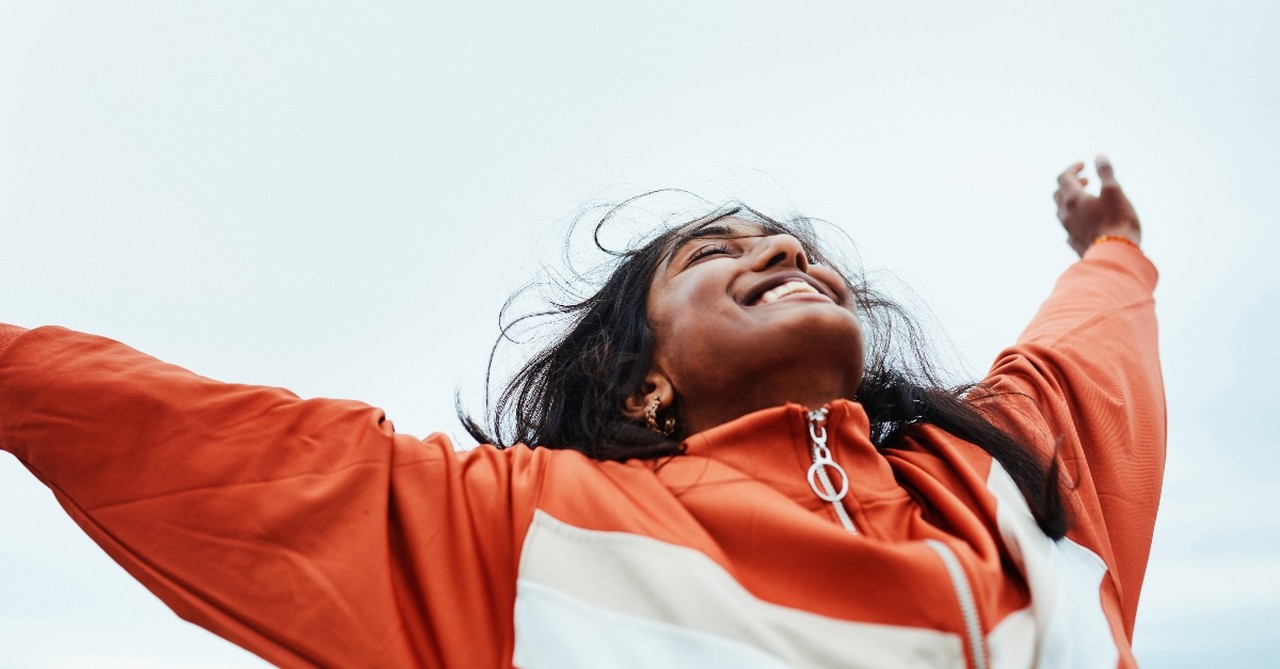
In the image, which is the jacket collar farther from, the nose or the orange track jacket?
the nose

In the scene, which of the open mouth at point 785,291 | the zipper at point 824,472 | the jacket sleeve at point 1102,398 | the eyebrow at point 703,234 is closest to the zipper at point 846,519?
the zipper at point 824,472

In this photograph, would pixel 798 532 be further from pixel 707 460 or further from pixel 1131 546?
pixel 1131 546

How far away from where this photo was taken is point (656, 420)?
2.49m

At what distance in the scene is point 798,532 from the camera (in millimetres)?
1871

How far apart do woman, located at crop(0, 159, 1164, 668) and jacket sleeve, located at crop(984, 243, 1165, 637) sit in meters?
0.09

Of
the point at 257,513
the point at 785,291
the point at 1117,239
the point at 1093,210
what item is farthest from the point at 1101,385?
the point at 257,513

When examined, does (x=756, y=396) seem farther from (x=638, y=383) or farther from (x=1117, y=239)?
(x=1117, y=239)

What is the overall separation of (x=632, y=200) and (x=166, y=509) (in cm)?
183

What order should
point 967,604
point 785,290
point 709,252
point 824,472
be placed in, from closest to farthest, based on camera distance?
point 967,604 < point 824,472 < point 785,290 < point 709,252

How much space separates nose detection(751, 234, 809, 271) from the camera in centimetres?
251

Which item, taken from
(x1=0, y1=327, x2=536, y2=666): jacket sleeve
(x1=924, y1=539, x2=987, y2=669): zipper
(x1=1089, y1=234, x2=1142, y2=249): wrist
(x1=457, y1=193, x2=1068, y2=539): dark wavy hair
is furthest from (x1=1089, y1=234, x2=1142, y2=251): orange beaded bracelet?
(x1=0, y1=327, x2=536, y2=666): jacket sleeve

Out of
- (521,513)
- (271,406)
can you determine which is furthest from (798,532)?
(271,406)

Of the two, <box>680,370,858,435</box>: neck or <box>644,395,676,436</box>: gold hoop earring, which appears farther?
<box>644,395,676,436</box>: gold hoop earring

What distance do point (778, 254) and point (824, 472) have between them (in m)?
0.68
